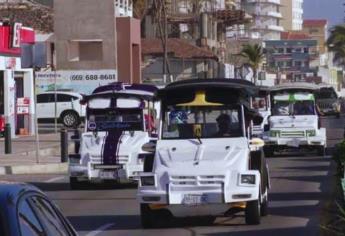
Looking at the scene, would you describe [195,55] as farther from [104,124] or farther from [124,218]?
[124,218]

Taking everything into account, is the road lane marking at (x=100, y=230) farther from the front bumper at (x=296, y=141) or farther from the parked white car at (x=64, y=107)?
the parked white car at (x=64, y=107)

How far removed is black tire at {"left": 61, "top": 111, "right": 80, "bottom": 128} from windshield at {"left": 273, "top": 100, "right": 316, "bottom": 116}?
22600mm

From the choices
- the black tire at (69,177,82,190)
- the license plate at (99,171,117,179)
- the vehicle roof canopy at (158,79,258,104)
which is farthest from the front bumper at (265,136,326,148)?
the vehicle roof canopy at (158,79,258,104)

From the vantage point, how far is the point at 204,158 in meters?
15.0

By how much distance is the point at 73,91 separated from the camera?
182ft

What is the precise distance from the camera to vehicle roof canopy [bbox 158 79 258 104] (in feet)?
52.1

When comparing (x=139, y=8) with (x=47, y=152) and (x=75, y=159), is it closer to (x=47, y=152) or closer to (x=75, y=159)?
(x=47, y=152)

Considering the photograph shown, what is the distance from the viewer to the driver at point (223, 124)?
15820mm

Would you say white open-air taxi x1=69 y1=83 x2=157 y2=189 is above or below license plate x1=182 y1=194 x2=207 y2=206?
above

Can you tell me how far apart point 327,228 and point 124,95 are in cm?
1126

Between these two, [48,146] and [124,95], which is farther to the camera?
[48,146]

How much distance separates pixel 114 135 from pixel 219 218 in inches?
226

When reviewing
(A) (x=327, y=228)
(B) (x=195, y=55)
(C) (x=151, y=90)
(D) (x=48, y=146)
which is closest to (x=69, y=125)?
(D) (x=48, y=146)

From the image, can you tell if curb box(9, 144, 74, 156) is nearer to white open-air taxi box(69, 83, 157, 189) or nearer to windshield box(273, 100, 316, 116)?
windshield box(273, 100, 316, 116)
